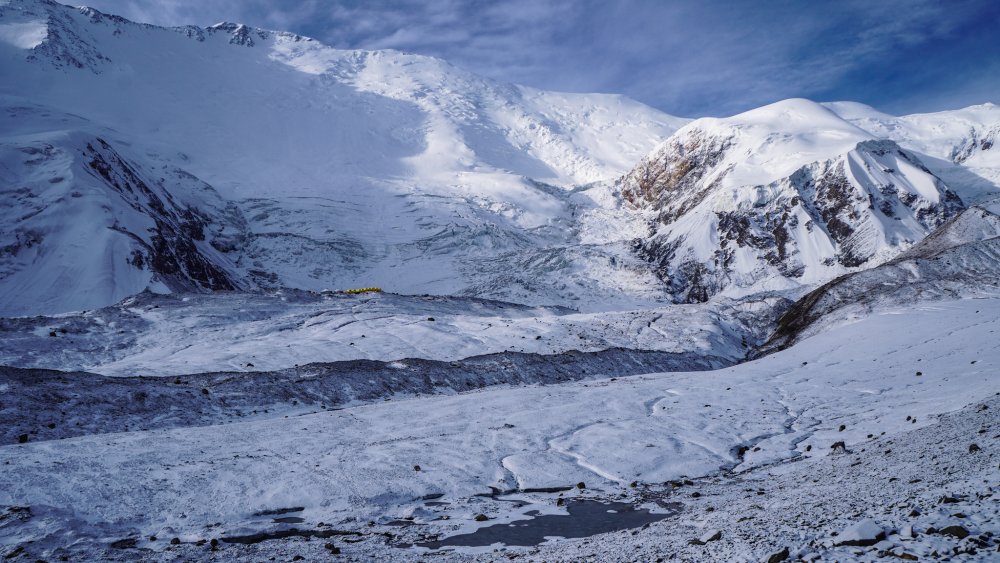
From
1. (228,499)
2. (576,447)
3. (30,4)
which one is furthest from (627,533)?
(30,4)

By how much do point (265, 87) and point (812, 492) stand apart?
200 metres

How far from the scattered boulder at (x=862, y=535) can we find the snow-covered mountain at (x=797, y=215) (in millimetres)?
83350

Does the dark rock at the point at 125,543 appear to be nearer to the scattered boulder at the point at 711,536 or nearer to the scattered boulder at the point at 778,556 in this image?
the scattered boulder at the point at 711,536

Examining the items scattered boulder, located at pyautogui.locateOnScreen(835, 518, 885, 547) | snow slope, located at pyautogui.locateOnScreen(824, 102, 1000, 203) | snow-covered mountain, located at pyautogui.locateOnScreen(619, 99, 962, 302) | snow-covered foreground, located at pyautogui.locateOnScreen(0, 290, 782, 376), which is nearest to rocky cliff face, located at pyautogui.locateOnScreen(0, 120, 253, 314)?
snow-covered foreground, located at pyautogui.locateOnScreen(0, 290, 782, 376)

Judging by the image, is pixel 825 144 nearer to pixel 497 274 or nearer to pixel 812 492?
pixel 497 274

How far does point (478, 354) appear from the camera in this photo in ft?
113

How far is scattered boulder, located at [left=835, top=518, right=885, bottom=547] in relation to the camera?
653cm

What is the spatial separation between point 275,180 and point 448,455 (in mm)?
131339

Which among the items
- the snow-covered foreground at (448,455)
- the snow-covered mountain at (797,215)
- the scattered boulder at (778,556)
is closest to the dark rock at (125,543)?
the snow-covered foreground at (448,455)

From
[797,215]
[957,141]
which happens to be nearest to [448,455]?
[797,215]

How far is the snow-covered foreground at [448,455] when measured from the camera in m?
11.5

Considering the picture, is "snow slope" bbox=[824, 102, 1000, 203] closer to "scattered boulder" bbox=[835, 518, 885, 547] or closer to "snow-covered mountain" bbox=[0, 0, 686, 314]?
"snow-covered mountain" bbox=[0, 0, 686, 314]

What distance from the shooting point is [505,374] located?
30156 millimetres

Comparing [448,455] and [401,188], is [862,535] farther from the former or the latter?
[401,188]
